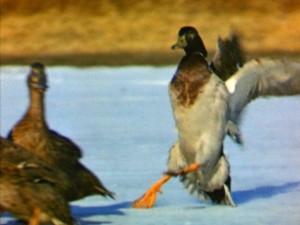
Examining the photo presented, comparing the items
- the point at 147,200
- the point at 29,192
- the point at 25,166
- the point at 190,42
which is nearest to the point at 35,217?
the point at 29,192

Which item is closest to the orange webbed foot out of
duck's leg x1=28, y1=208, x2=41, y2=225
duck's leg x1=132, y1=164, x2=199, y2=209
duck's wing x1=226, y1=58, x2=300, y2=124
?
duck's leg x1=132, y1=164, x2=199, y2=209

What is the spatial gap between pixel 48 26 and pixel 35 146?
893 centimetres

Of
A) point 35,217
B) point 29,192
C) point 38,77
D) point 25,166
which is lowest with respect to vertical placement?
point 35,217

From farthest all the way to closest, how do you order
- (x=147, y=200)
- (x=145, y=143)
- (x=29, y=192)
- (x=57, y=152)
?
(x=145, y=143) < (x=147, y=200) < (x=57, y=152) < (x=29, y=192)

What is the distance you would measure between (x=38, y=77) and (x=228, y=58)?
3.04ft

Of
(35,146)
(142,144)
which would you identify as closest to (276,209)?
(35,146)

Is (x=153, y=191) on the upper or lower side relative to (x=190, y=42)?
lower

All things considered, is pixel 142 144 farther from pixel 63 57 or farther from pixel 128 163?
pixel 63 57

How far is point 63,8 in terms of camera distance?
52.3ft

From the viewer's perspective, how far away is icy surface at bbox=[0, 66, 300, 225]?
6.87 m

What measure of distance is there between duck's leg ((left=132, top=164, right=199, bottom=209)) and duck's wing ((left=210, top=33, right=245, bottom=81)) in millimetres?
478

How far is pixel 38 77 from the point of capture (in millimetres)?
7137

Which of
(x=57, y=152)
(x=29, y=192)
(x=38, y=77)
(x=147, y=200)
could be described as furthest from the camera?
(x=38, y=77)

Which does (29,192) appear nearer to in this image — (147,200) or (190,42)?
(147,200)
